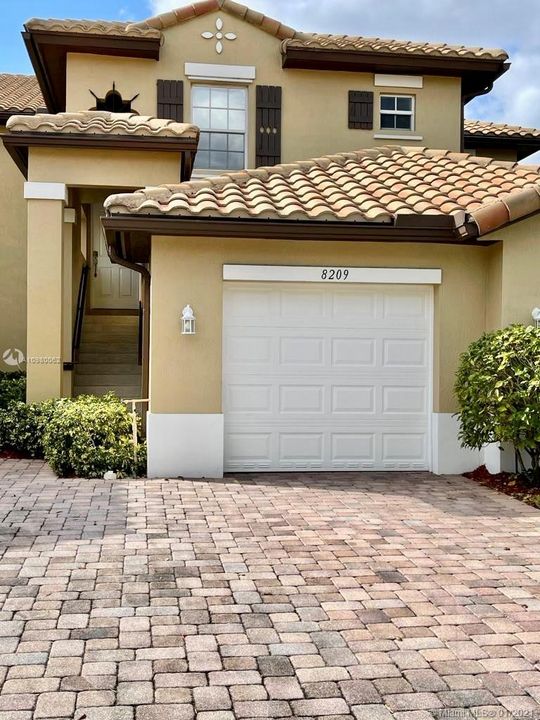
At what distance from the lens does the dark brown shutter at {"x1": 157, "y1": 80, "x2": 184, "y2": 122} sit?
1509 centimetres

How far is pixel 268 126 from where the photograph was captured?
15414 mm

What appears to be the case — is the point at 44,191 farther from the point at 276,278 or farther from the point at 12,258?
the point at 12,258

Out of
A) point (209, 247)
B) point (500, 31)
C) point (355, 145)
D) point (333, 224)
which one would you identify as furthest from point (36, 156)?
point (500, 31)

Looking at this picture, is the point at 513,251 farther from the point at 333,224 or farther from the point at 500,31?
the point at 500,31

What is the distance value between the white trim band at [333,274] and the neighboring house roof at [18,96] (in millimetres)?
9647

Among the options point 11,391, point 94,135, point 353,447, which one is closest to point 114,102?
point 94,135

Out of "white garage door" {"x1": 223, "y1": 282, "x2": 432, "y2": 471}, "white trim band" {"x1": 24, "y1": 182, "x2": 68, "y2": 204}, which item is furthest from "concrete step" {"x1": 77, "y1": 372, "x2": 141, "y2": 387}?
"white garage door" {"x1": 223, "y1": 282, "x2": 432, "y2": 471}

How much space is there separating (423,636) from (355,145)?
12798 mm

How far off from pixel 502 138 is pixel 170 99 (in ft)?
27.1

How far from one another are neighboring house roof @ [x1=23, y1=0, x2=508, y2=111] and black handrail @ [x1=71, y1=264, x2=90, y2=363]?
13.4 feet

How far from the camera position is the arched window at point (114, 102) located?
15.0 metres

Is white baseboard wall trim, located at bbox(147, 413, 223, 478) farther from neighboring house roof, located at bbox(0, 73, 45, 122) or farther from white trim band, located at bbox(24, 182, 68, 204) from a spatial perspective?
neighboring house roof, located at bbox(0, 73, 45, 122)

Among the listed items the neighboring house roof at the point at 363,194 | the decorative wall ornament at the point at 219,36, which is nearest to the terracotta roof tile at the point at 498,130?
the neighboring house roof at the point at 363,194

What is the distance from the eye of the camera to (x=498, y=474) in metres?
10.3
